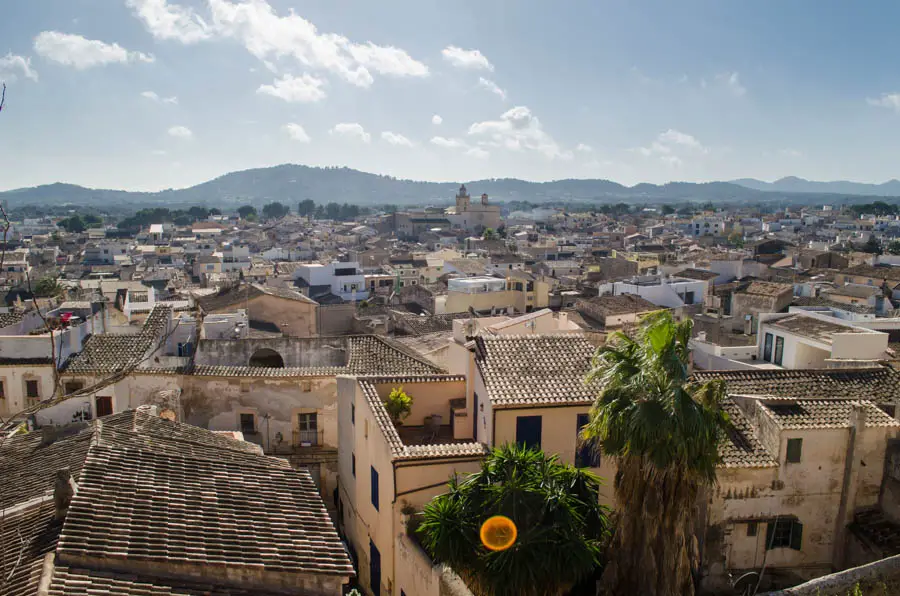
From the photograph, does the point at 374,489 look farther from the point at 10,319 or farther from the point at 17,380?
the point at 10,319

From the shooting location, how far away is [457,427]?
16.7 metres

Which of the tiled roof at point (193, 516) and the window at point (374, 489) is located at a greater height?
the tiled roof at point (193, 516)

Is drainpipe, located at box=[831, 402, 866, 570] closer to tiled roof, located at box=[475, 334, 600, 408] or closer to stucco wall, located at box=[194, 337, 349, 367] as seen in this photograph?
tiled roof, located at box=[475, 334, 600, 408]

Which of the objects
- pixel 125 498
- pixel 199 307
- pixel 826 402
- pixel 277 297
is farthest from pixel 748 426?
pixel 199 307

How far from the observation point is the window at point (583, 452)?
14.6 meters

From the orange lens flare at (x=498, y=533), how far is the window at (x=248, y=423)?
11069mm

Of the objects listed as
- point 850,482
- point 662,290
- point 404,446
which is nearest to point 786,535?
point 850,482

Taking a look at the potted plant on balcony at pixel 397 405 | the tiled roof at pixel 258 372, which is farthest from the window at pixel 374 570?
the tiled roof at pixel 258 372

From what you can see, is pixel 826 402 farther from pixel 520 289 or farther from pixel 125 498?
pixel 520 289

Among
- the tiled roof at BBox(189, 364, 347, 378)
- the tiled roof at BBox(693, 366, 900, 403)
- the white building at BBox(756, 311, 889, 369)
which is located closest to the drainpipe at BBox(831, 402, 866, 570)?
the tiled roof at BBox(693, 366, 900, 403)

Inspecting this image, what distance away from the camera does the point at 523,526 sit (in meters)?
10.9

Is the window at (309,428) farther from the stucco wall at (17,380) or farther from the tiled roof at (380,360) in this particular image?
the stucco wall at (17,380)

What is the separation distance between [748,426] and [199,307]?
25.4 meters

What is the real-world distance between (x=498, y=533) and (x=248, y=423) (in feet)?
37.6
